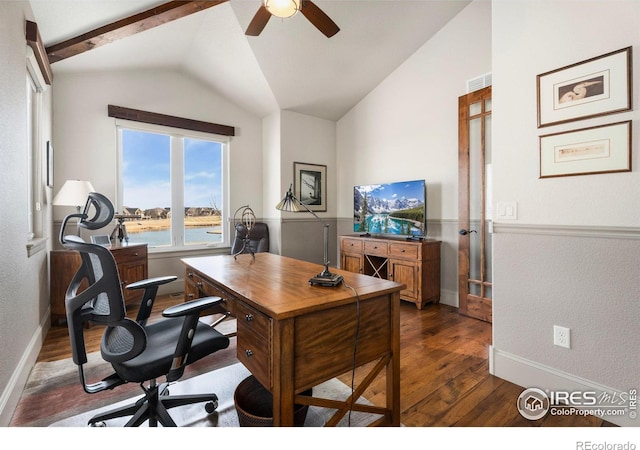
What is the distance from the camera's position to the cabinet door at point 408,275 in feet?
11.4

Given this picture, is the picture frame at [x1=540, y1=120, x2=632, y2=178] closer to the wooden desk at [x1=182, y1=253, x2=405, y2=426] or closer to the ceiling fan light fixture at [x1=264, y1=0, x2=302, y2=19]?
the wooden desk at [x1=182, y1=253, x2=405, y2=426]

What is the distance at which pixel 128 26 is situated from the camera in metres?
2.70

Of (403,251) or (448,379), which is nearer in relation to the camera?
(448,379)

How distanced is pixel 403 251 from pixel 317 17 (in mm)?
2530

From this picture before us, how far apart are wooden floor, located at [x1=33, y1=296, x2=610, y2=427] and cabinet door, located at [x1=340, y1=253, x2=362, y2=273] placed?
3.69 feet

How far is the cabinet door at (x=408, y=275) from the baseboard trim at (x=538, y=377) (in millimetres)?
1382

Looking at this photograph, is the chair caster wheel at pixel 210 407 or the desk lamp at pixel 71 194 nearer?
the chair caster wheel at pixel 210 407

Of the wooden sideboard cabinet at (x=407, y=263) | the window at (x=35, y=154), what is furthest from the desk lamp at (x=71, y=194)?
the wooden sideboard cabinet at (x=407, y=263)

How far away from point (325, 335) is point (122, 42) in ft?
12.4

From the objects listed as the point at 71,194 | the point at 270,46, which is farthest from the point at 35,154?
the point at 270,46

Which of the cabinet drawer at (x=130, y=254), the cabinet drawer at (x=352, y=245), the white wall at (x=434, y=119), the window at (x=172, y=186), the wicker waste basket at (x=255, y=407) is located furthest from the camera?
the cabinet drawer at (x=352, y=245)

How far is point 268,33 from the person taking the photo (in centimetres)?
329

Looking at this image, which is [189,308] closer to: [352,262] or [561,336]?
[561,336]

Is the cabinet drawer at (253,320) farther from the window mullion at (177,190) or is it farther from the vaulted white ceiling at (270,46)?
the window mullion at (177,190)
